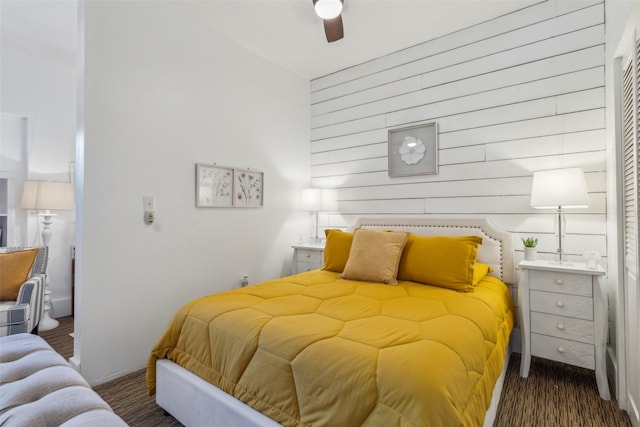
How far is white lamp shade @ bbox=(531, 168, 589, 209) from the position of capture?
2.15m

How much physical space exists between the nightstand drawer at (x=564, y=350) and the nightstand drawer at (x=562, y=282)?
1.08 feet

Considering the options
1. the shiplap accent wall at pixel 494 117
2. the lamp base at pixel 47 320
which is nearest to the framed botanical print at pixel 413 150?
the shiplap accent wall at pixel 494 117

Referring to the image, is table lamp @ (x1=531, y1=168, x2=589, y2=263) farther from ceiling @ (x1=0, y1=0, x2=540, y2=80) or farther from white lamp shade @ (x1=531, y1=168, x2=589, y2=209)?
ceiling @ (x1=0, y1=0, x2=540, y2=80)

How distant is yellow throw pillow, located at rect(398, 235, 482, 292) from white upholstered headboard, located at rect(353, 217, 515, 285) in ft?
1.50

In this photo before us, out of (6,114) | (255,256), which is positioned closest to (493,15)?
(255,256)

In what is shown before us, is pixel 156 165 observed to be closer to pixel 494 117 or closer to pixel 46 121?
pixel 46 121

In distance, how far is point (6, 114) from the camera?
3.28 meters

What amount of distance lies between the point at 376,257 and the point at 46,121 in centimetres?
387

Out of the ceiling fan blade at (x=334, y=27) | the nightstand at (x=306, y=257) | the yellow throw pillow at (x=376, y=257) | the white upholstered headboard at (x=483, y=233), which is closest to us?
the ceiling fan blade at (x=334, y=27)

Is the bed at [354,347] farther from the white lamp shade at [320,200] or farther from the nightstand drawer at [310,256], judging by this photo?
the white lamp shade at [320,200]

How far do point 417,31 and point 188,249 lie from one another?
9.60ft

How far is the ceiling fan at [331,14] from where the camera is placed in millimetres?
2086

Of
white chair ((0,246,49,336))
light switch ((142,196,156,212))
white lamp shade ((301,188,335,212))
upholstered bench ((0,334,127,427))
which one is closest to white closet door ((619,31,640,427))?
upholstered bench ((0,334,127,427))

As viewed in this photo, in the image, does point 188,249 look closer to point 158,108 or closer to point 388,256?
point 158,108
